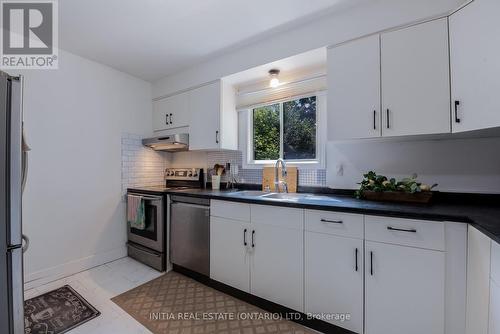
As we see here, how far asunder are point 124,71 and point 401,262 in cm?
335

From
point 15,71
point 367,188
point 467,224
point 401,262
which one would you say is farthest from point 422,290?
point 15,71

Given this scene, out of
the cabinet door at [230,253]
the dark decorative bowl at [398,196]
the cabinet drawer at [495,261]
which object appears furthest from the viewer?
Result: the cabinet door at [230,253]

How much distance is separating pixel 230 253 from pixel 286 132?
4.54ft

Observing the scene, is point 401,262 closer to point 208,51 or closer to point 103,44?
point 208,51

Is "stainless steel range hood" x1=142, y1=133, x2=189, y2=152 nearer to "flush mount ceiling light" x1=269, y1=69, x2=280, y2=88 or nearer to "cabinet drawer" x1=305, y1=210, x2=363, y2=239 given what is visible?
"flush mount ceiling light" x1=269, y1=69, x2=280, y2=88

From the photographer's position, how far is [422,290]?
1189 millimetres

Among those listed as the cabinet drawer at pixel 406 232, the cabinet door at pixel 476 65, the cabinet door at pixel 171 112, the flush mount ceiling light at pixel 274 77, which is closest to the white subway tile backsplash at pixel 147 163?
the cabinet door at pixel 171 112

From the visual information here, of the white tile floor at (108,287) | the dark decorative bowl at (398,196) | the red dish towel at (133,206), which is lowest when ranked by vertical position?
the white tile floor at (108,287)

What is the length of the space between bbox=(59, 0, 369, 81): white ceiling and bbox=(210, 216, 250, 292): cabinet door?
166 cm

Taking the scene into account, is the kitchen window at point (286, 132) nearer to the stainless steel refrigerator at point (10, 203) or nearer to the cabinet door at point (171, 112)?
the cabinet door at point (171, 112)

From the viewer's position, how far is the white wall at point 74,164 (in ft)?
6.79

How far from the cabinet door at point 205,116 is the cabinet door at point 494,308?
2.18 m

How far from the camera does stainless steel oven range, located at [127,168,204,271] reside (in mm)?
2365

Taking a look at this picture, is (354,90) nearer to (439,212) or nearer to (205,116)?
(439,212)
